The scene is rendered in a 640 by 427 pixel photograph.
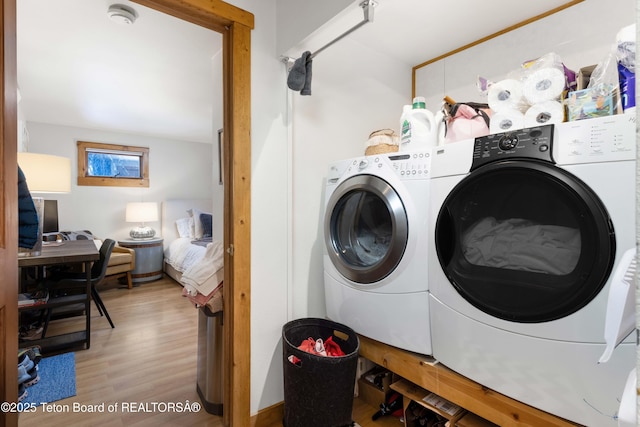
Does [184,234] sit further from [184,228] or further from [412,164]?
[412,164]

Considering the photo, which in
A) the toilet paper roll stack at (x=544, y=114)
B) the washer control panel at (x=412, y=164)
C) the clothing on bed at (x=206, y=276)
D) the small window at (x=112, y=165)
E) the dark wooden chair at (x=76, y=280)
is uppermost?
the small window at (x=112, y=165)

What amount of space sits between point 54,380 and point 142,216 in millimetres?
2983

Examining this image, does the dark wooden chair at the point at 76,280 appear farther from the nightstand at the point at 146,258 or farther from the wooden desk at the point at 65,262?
the nightstand at the point at 146,258

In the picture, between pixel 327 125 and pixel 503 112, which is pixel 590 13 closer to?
pixel 503 112

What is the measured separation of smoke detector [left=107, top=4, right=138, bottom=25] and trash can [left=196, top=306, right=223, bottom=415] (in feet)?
6.07

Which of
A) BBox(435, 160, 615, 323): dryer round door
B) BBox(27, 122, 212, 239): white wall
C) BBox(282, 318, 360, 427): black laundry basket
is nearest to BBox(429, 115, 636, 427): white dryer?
BBox(435, 160, 615, 323): dryer round door

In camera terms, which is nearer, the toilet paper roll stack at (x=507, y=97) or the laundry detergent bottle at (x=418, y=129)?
the toilet paper roll stack at (x=507, y=97)

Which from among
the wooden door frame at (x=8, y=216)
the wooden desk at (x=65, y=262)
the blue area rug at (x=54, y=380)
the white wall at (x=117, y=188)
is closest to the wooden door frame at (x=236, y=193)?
the wooden door frame at (x=8, y=216)

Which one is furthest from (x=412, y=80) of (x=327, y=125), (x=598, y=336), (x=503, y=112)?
(x=598, y=336)

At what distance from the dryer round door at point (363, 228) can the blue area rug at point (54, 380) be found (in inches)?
78.2

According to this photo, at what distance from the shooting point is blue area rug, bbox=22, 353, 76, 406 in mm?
1868

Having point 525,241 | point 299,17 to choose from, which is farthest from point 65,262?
point 525,241

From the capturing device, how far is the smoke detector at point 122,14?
1.75 metres

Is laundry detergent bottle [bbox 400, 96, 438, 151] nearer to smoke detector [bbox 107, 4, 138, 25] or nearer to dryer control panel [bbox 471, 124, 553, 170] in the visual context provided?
dryer control panel [bbox 471, 124, 553, 170]
